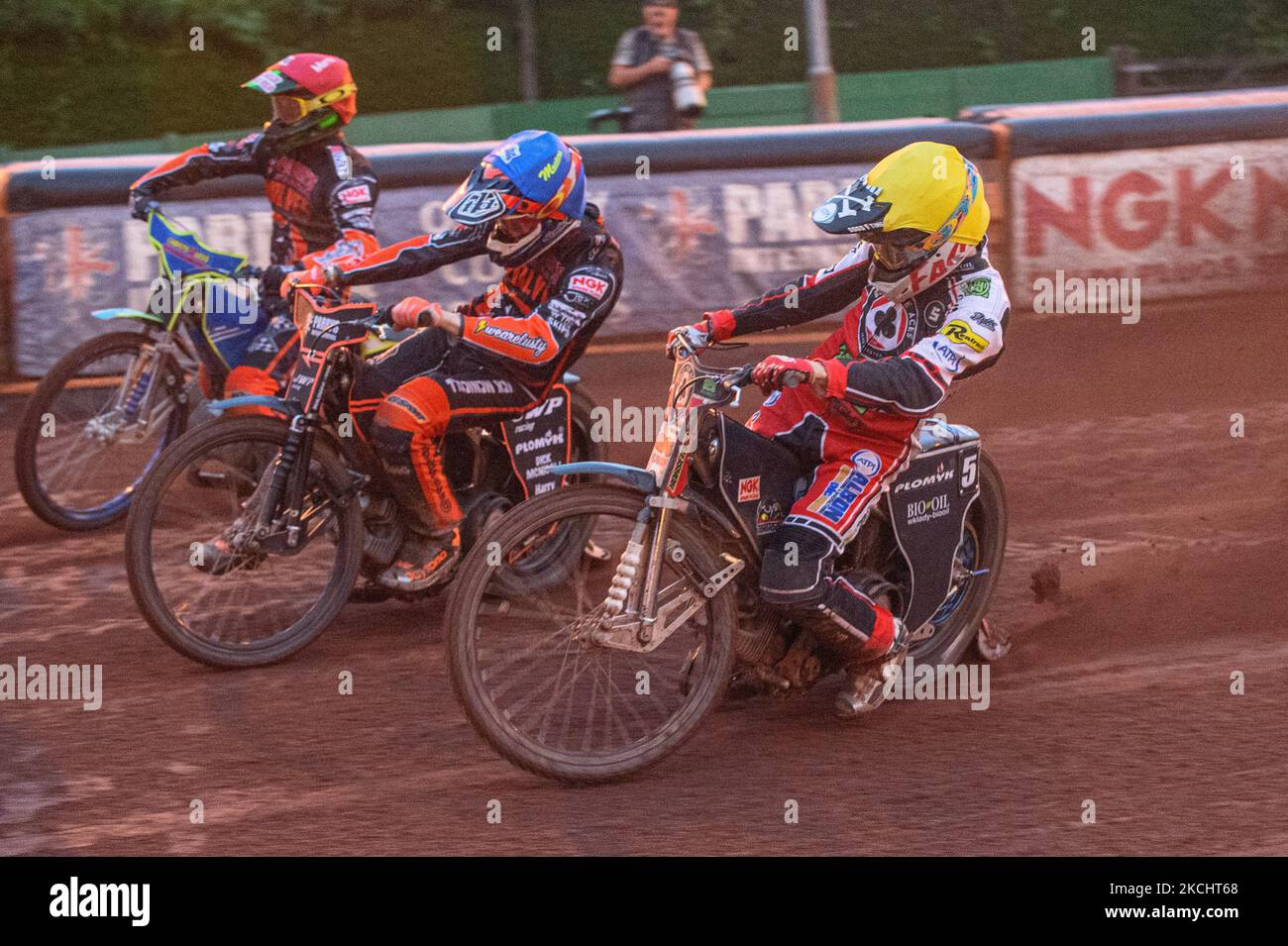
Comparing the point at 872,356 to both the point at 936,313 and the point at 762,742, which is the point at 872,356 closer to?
the point at 936,313

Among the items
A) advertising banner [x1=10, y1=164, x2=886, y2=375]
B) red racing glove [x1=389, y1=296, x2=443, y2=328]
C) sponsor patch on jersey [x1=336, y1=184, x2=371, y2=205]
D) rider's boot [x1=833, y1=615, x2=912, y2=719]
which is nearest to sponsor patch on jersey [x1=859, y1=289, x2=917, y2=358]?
rider's boot [x1=833, y1=615, x2=912, y2=719]

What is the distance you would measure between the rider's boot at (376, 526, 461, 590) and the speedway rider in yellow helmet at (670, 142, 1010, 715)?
1381mm

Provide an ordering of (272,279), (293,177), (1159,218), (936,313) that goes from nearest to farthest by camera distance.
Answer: (936,313)
(272,279)
(293,177)
(1159,218)

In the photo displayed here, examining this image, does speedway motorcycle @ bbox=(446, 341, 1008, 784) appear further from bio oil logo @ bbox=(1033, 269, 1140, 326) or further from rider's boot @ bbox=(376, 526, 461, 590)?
bio oil logo @ bbox=(1033, 269, 1140, 326)

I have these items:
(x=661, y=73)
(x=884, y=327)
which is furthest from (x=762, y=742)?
(x=661, y=73)

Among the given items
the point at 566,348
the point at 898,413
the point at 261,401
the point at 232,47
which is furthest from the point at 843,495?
the point at 232,47

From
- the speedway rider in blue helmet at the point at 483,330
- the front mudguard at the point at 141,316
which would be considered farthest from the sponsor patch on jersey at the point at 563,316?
the front mudguard at the point at 141,316

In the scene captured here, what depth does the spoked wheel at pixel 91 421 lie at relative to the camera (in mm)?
7168

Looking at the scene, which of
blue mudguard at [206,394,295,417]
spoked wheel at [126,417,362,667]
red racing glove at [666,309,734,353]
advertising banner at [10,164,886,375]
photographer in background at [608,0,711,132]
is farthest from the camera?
photographer in background at [608,0,711,132]

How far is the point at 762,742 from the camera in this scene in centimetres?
539

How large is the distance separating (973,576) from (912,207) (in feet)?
4.60

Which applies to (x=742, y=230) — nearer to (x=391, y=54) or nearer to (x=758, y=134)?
(x=758, y=134)

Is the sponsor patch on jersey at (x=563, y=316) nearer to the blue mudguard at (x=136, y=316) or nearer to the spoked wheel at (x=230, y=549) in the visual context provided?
the spoked wheel at (x=230, y=549)

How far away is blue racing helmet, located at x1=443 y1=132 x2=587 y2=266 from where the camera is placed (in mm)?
6070
